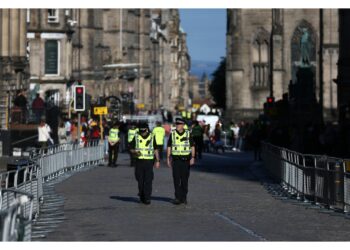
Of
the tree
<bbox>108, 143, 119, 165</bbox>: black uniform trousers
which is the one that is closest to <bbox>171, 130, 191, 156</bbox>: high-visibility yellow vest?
<bbox>108, 143, 119, 165</bbox>: black uniform trousers

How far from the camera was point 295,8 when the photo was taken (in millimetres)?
102938

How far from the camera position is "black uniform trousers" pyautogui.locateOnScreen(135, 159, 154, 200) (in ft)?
82.3

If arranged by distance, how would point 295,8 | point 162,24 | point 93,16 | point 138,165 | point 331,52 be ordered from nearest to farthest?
point 138,165
point 331,52
point 295,8
point 93,16
point 162,24

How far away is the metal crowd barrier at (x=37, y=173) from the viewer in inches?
534

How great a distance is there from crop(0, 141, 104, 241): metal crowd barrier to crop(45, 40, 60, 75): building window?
3302 centimetres

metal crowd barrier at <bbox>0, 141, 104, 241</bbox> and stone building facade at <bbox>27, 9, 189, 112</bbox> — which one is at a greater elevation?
stone building facade at <bbox>27, 9, 189, 112</bbox>

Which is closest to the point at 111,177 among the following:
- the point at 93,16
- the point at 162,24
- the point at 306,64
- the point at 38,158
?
the point at 38,158

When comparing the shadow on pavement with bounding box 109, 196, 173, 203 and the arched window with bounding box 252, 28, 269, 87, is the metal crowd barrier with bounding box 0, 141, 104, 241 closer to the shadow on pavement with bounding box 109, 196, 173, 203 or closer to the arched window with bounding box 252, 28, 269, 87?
the shadow on pavement with bounding box 109, 196, 173, 203

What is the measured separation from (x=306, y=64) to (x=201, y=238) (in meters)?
60.0

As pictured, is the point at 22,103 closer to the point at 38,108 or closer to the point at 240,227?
the point at 38,108

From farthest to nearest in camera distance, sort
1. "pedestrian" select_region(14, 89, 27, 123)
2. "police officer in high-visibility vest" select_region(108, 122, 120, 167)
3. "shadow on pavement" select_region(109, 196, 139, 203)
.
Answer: "pedestrian" select_region(14, 89, 27, 123) → "police officer in high-visibility vest" select_region(108, 122, 120, 167) → "shadow on pavement" select_region(109, 196, 139, 203)

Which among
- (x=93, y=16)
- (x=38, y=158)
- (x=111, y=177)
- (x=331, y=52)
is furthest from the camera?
(x=93, y=16)

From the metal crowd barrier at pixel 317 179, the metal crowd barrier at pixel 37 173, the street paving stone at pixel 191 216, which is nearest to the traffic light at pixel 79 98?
the metal crowd barrier at pixel 37 173
